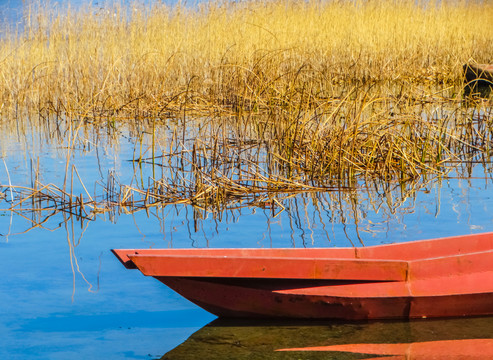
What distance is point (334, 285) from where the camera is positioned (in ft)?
10.9

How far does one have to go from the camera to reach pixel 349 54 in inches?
456

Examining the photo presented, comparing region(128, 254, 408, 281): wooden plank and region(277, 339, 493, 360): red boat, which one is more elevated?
region(128, 254, 408, 281): wooden plank

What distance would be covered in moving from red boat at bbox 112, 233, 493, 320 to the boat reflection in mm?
58

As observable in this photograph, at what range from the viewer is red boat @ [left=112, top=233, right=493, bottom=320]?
10.5 ft

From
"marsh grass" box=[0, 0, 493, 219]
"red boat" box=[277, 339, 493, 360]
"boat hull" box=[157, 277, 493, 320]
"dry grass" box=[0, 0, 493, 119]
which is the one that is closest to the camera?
"red boat" box=[277, 339, 493, 360]

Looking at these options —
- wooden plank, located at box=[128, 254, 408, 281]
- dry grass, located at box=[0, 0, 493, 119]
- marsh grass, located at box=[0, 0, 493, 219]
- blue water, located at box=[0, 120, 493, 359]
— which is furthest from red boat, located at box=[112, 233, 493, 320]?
dry grass, located at box=[0, 0, 493, 119]

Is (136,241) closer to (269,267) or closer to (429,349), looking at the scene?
(269,267)

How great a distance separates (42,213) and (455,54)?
27.8 feet

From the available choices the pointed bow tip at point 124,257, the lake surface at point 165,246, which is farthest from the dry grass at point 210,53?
the pointed bow tip at point 124,257

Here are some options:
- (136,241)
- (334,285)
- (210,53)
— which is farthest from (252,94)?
(334,285)

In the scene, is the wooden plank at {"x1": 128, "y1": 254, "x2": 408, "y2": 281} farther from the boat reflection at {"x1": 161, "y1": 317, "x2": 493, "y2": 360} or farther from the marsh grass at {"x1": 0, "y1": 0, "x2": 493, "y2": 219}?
the marsh grass at {"x1": 0, "y1": 0, "x2": 493, "y2": 219}

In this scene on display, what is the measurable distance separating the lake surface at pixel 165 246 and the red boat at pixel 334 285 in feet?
0.23

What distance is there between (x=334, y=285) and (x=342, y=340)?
25cm

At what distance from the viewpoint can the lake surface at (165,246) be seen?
3.18 m
